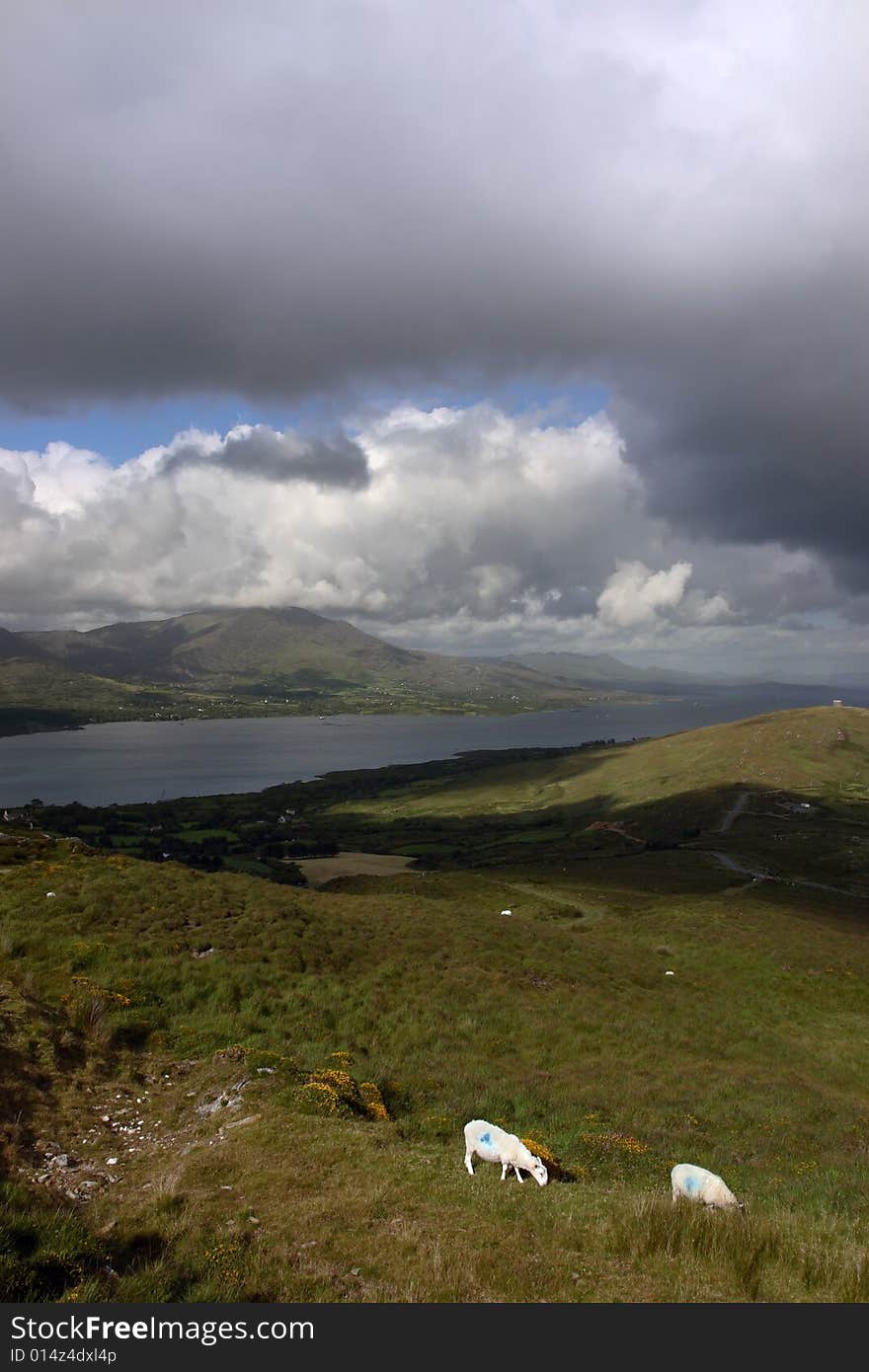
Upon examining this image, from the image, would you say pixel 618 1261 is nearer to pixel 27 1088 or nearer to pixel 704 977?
pixel 27 1088

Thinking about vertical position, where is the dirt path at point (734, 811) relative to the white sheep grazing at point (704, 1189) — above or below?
below

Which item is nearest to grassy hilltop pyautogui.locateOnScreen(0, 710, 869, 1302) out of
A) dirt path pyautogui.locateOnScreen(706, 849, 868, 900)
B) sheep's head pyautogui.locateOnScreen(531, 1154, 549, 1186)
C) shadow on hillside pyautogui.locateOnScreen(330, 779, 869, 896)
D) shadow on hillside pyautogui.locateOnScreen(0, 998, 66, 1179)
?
shadow on hillside pyautogui.locateOnScreen(0, 998, 66, 1179)

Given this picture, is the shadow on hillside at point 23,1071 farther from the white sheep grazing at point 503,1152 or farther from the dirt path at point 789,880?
the dirt path at point 789,880

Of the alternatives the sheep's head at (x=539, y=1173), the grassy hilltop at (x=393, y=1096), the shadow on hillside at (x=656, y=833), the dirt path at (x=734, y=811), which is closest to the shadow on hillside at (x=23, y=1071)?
the grassy hilltop at (x=393, y=1096)

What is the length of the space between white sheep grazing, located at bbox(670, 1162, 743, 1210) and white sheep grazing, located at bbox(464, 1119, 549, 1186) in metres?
2.67

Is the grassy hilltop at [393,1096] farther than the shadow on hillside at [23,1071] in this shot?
No

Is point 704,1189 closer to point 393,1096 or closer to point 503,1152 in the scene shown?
point 503,1152

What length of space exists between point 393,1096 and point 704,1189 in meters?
9.75

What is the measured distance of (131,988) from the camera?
21.7 metres

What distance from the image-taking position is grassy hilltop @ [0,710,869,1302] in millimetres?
8961

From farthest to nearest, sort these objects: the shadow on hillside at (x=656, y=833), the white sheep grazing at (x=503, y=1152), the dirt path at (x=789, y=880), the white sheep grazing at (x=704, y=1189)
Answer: the shadow on hillside at (x=656, y=833) → the dirt path at (x=789, y=880) → the white sheep grazing at (x=503, y=1152) → the white sheep grazing at (x=704, y=1189)

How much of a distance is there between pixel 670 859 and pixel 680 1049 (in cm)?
8750

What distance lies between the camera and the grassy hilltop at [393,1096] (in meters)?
8.96

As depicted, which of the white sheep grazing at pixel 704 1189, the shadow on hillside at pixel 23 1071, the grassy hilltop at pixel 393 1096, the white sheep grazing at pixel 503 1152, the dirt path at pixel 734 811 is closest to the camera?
the grassy hilltop at pixel 393 1096
